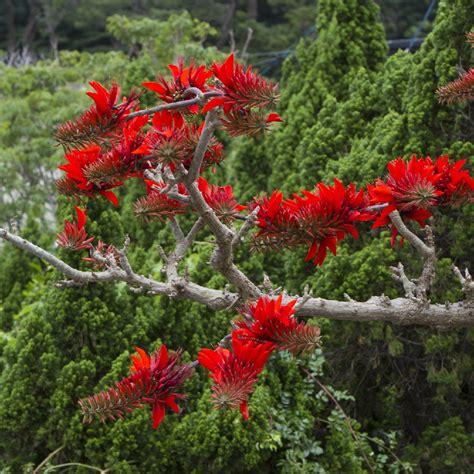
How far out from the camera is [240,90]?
1.77m

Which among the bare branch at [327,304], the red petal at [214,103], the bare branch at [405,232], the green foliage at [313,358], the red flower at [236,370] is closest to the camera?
the red flower at [236,370]

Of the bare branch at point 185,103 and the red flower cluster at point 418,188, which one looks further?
the red flower cluster at point 418,188

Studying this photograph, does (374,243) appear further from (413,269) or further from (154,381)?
(154,381)

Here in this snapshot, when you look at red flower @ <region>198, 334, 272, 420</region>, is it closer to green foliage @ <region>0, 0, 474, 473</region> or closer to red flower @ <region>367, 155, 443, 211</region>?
red flower @ <region>367, 155, 443, 211</region>

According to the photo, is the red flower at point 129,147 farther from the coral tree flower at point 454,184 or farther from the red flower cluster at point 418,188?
the coral tree flower at point 454,184

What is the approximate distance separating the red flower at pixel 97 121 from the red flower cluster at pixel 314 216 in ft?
1.46

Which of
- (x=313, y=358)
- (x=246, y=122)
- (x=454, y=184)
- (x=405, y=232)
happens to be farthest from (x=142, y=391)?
(x=313, y=358)

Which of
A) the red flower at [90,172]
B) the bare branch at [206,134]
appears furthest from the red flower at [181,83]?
the red flower at [90,172]

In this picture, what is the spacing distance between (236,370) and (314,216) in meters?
0.43

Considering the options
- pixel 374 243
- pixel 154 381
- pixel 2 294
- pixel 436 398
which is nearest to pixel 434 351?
pixel 436 398

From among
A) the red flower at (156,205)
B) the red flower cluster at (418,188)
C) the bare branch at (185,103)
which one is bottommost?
the red flower at (156,205)

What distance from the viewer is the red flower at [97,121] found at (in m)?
1.82

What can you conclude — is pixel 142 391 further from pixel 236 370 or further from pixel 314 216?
pixel 314 216

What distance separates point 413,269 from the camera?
3.55m
